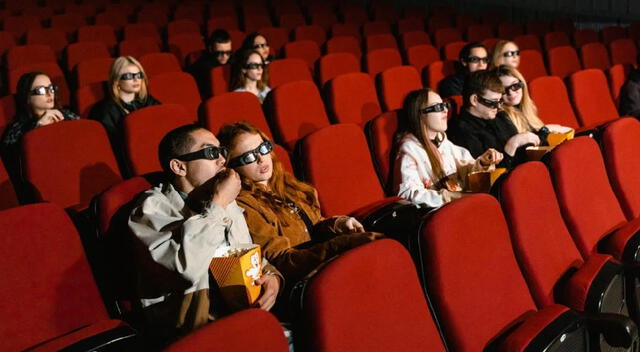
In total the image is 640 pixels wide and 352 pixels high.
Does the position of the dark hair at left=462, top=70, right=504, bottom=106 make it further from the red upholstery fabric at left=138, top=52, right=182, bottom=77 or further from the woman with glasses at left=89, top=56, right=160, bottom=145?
the red upholstery fabric at left=138, top=52, right=182, bottom=77

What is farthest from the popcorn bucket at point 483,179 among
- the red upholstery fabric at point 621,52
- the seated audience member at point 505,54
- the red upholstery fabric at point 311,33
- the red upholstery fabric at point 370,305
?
the red upholstery fabric at point 621,52

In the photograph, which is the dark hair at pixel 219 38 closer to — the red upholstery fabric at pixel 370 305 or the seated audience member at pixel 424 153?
the seated audience member at pixel 424 153

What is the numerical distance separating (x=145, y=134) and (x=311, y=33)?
1.25 meters

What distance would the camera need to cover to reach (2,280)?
57 centimetres

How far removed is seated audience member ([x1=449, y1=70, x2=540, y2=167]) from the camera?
47.4 inches

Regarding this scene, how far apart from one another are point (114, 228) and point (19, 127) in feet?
1.95

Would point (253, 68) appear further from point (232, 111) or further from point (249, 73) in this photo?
point (232, 111)

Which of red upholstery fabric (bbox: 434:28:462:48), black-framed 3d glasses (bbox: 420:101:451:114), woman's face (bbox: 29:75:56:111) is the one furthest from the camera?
red upholstery fabric (bbox: 434:28:462:48)

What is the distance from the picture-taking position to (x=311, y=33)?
2.18 meters

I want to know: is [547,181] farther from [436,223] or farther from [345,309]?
[345,309]

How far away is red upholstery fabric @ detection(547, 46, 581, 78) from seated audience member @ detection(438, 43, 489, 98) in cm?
52

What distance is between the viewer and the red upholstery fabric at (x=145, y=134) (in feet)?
3.27

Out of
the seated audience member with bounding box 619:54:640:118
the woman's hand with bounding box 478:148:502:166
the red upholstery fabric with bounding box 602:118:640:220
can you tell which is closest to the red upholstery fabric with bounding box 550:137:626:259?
the red upholstery fabric with bounding box 602:118:640:220

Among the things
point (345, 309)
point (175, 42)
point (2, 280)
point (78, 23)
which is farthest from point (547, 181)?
point (78, 23)
